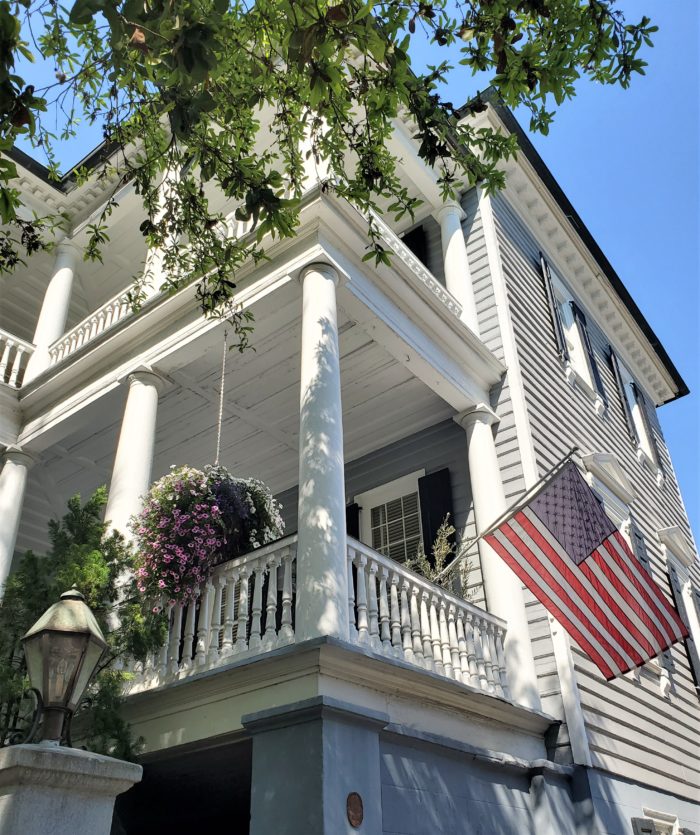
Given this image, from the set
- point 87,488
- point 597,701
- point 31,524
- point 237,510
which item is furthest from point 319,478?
point 31,524

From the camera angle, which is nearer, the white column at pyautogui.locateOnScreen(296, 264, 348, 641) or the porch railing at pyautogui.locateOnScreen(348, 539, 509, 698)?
the white column at pyautogui.locateOnScreen(296, 264, 348, 641)

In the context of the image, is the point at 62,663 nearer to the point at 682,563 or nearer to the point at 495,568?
the point at 495,568

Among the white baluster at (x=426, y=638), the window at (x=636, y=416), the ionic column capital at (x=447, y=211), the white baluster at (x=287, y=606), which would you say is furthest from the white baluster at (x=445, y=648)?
the window at (x=636, y=416)

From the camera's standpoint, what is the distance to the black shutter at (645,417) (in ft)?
50.3

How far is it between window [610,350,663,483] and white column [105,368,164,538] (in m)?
9.72

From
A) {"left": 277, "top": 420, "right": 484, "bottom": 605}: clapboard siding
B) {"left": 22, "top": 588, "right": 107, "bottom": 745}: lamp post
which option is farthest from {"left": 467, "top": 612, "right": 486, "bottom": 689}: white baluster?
{"left": 22, "top": 588, "right": 107, "bottom": 745}: lamp post

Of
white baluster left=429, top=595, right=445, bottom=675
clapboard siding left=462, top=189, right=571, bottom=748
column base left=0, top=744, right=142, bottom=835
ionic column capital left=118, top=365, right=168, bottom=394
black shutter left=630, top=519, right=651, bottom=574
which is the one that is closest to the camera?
column base left=0, top=744, right=142, bottom=835

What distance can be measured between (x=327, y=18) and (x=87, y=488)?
9.19 metres

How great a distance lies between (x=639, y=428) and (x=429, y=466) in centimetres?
741

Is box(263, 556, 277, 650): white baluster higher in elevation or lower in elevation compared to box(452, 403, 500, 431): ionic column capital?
lower

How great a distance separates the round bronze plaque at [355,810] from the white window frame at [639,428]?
1112cm

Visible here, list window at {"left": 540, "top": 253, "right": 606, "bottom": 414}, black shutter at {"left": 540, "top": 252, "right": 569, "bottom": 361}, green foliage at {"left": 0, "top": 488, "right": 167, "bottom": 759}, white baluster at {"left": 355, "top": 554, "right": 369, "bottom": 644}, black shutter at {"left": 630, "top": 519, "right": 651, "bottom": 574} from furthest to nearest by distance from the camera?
window at {"left": 540, "top": 253, "right": 606, "bottom": 414} < black shutter at {"left": 540, "top": 252, "right": 569, "bottom": 361} < black shutter at {"left": 630, "top": 519, "right": 651, "bottom": 574} < white baluster at {"left": 355, "top": 554, "right": 369, "bottom": 644} < green foliage at {"left": 0, "top": 488, "right": 167, "bottom": 759}

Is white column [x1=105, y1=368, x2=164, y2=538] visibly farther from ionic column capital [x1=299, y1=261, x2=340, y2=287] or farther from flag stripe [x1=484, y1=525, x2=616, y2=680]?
flag stripe [x1=484, y1=525, x2=616, y2=680]

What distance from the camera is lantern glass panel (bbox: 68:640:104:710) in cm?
347
